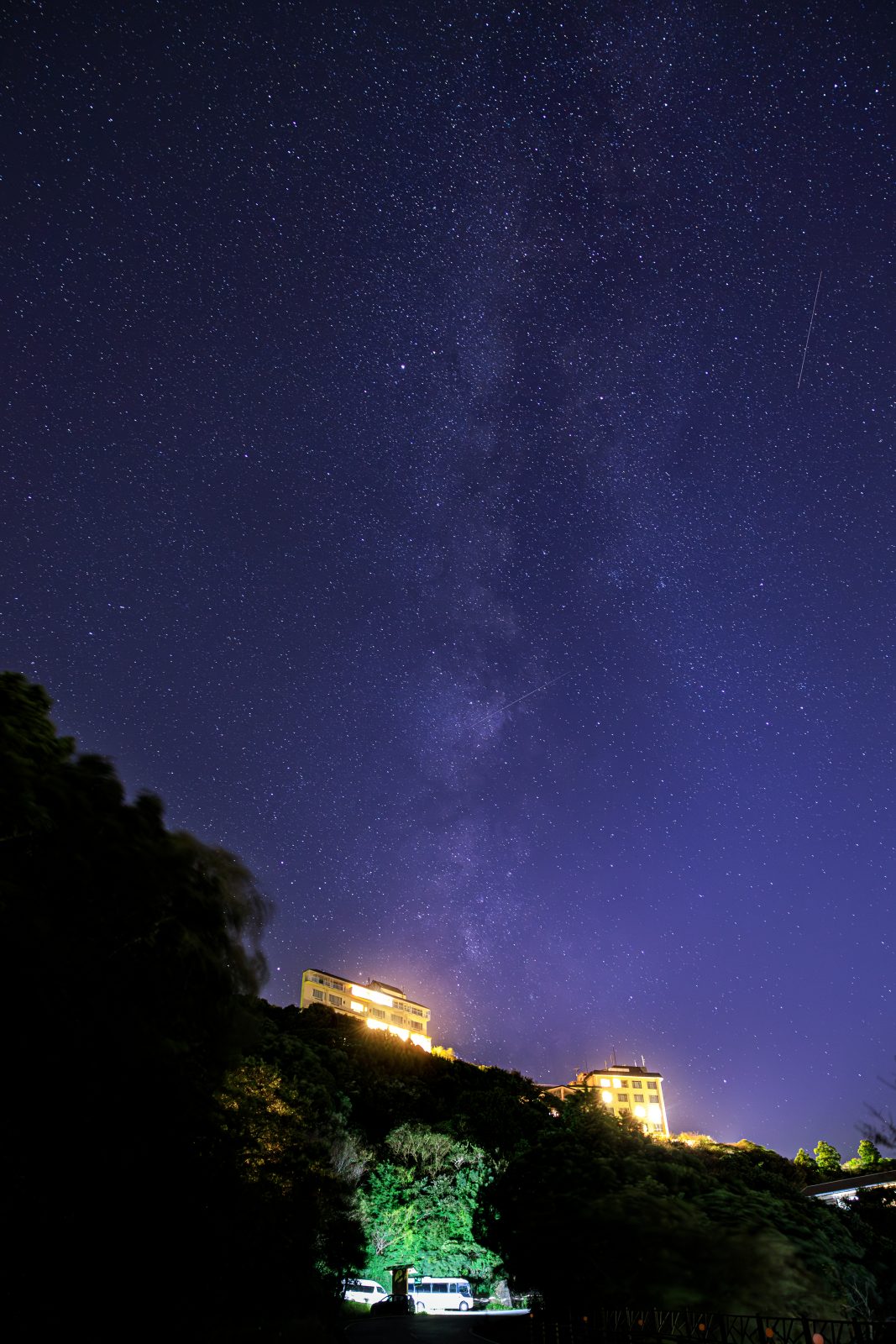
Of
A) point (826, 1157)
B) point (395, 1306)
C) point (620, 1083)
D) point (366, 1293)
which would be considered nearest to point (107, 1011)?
point (395, 1306)

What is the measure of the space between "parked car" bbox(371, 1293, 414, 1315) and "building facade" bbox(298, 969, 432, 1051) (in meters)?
61.3

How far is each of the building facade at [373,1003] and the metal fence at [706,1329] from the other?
86.2 meters

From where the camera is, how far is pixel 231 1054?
14242mm

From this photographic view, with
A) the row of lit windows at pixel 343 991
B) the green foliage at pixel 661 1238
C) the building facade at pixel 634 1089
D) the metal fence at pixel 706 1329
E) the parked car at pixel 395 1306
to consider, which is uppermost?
the row of lit windows at pixel 343 991

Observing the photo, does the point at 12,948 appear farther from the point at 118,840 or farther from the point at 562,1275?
the point at 562,1275

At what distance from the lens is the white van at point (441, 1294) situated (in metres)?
39.6

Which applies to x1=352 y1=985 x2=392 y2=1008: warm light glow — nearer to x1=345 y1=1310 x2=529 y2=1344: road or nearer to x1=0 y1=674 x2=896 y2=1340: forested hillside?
x1=345 y1=1310 x2=529 y2=1344: road

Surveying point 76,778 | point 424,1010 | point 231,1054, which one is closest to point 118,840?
point 76,778

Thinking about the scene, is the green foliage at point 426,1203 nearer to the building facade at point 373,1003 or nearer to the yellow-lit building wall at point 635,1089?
the building facade at point 373,1003

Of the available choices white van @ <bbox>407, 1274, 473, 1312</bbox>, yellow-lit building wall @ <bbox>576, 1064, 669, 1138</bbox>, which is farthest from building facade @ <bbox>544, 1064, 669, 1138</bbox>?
white van @ <bbox>407, 1274, 473, 1312</bbox>

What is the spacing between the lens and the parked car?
3584cm

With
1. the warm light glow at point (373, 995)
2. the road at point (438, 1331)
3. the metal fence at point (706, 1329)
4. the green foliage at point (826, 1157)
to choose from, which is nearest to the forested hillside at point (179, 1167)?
the metal fence at point (706, 1329)

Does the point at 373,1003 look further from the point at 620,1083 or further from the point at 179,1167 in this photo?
the point at 179,1167

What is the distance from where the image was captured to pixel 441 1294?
40.1 meters
